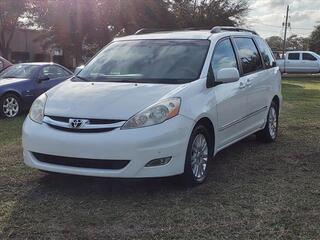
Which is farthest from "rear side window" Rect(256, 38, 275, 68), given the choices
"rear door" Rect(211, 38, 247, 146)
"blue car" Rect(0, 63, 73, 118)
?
"blue car" Rect(0, 63, 73, 118)

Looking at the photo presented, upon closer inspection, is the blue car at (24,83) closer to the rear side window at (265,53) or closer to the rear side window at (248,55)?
the rear side window at (265,53)

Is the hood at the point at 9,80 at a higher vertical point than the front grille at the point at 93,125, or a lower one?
lower

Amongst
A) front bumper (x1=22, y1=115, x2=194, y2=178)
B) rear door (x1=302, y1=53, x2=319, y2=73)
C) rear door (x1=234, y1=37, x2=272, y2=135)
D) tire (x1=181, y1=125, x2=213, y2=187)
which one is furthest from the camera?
rear door (x1=302, y1=53, x2=319, y2=73)

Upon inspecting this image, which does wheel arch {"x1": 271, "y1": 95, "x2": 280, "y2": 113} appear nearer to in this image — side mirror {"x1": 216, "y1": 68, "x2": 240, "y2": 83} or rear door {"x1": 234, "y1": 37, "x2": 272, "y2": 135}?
rear door {"x1": 234, "y1": 37, "x2": 272, "y2": 135}

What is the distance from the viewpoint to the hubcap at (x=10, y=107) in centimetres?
1188

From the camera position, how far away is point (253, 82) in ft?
24.5

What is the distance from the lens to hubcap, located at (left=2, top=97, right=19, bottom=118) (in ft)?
39.0

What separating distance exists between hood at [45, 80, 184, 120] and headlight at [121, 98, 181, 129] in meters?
Result: 0.06

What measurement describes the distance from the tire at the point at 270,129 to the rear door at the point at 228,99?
1272 mm

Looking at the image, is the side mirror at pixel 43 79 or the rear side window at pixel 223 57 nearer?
the rear side window at pixel 223 57

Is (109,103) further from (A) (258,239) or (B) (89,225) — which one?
(A) (258,239)

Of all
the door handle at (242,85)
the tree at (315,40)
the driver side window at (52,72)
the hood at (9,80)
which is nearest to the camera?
the door handle at (242,85)

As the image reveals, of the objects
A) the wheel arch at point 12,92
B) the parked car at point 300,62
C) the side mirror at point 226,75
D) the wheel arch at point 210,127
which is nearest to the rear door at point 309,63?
the parked car at point 300,62

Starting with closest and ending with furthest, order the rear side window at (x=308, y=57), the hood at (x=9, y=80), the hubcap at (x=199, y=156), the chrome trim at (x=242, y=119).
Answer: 1. the hubcap at (x=199, y=156)
2. the chrome trim at (x=242, y=119)
3. the hood at (x=9, y=80)
4. the rear side window at (x=308, y=57)
